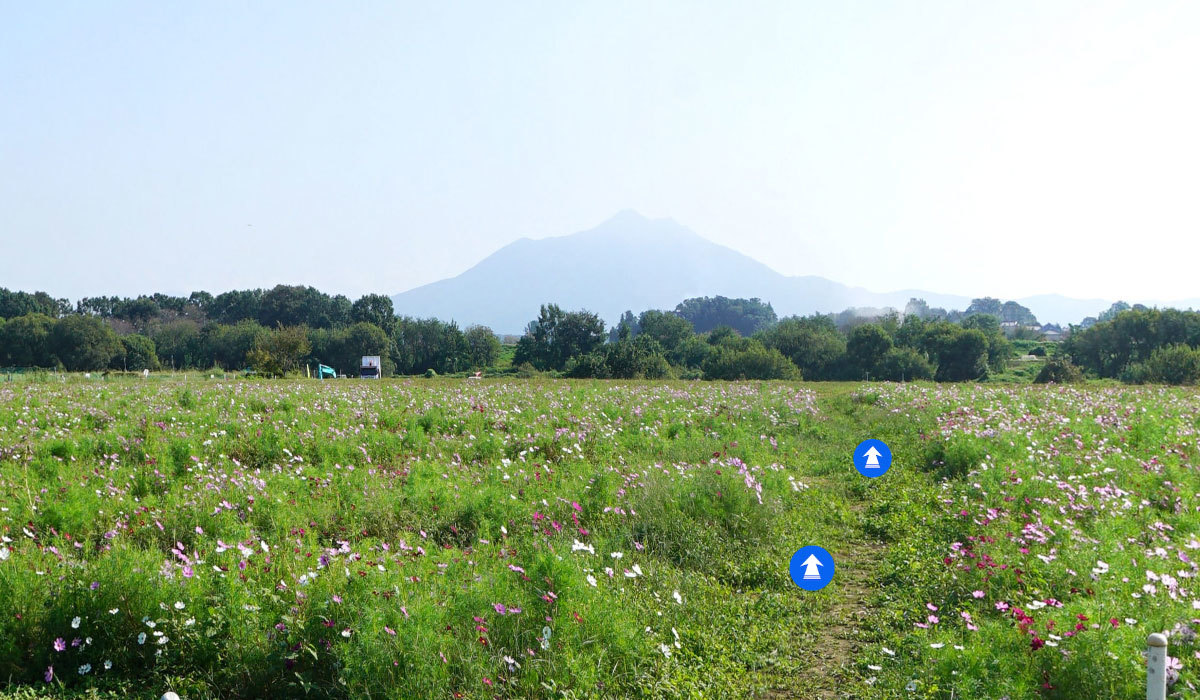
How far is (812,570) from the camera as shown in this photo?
20.6ft

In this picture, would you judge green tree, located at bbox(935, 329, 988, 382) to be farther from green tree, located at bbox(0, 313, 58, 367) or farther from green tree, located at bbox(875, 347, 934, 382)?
green tree, located at bbox(0, 313, 58, 367)

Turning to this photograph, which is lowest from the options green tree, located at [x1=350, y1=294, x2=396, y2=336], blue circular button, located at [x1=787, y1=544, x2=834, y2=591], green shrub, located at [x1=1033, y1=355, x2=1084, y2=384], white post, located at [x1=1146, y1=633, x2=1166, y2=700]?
green shrub, located at [x1=1033, y1=355, x2=1084, y2=384]

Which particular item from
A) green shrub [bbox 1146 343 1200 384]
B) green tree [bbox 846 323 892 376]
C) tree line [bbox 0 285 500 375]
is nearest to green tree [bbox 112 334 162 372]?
tree line [bbox 0 285 500 375]

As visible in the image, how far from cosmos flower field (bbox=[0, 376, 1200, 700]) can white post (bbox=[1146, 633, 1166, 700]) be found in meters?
1.22

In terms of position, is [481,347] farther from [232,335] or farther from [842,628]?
[842,628]

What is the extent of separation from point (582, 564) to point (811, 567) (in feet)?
6.76

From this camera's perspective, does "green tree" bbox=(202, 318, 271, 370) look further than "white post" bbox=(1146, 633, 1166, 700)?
Yes

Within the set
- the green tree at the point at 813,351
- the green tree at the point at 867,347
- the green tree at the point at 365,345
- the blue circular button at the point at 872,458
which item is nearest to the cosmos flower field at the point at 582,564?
the blue circular button at the point at 872,458

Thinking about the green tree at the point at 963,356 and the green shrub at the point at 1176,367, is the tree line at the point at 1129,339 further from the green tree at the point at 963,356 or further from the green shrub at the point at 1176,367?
the green shrub at the point at 1176,367

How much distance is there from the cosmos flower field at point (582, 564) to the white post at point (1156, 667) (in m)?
1.22

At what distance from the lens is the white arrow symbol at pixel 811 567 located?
622 centimetres

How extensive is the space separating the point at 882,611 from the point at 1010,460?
13.4 ft

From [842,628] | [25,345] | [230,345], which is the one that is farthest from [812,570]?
[230,345]

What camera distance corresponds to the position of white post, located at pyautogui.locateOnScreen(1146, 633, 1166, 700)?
106 inches
